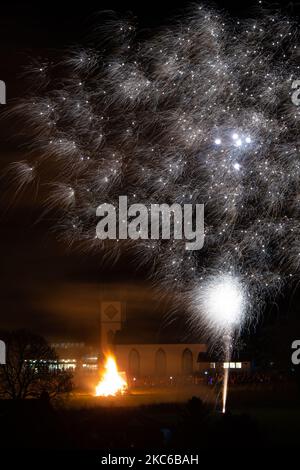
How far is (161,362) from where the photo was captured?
77938 mm

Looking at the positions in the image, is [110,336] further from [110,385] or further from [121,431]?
[121,431]

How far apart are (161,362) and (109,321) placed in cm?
680

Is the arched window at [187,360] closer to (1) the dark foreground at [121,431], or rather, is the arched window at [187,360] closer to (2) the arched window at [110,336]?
(2) the arched window at [110,336]

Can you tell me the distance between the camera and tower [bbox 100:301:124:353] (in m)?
72.9

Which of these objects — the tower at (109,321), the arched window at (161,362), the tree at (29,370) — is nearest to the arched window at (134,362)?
the arched window at (161,362)

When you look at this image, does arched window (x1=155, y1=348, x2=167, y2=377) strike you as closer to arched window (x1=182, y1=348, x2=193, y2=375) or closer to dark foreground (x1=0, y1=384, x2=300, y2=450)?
arched window (x1=182, y1=348, x2=193, y2=375)

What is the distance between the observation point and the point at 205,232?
17.8 metres

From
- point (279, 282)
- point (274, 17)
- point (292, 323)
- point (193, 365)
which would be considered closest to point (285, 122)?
point (274, 17)

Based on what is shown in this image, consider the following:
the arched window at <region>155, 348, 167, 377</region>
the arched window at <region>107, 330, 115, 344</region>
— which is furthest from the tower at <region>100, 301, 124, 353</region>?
the arched window at <region>155, 348, 167, 377</region>

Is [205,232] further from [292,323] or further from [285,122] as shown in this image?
[292,323]

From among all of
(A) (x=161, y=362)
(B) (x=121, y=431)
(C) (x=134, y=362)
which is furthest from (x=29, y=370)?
(C) (x=134, y=362)

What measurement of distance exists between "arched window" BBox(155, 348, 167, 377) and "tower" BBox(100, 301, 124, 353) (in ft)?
15.9

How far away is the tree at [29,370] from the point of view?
25797 millimetres

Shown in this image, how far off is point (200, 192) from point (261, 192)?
1.35 metres
